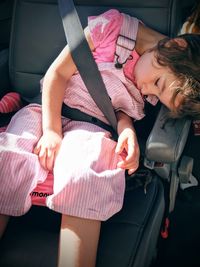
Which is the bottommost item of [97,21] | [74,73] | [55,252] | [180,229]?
[180,229]

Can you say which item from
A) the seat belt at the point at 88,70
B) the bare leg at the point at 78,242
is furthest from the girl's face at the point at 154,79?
the bare leg at the point at 78,242

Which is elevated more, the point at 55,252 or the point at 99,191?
the point at 99,191

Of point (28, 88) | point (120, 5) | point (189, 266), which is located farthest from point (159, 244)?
point (120, 5)

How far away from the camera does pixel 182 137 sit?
1079 mm

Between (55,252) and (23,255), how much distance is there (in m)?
0.08

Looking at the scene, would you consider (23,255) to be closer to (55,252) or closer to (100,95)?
(55,252)

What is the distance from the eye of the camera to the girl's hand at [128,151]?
1.10 meters

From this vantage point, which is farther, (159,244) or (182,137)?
(159,244)

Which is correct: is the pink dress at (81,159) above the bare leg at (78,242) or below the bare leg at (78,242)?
above

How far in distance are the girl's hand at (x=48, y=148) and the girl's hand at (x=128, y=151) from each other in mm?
176

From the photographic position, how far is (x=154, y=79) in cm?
117

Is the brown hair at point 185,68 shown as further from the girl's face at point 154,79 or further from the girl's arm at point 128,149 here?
the girl's arm at point 128,149

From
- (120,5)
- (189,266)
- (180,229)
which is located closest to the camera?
(120,5)

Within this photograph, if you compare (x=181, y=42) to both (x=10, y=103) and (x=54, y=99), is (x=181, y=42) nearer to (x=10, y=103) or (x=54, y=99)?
(x=54, y=99)
